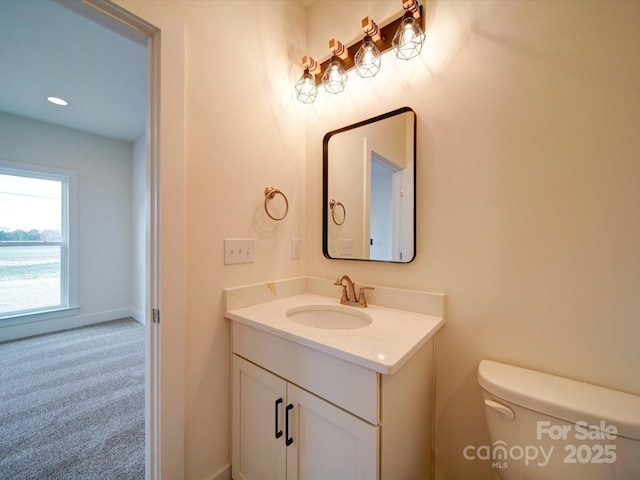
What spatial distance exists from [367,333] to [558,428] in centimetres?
60

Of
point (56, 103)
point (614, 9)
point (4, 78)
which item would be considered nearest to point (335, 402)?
point (614, 9)

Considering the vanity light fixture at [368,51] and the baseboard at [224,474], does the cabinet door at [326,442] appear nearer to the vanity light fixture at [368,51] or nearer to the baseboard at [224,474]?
the baseboard at [224,474]

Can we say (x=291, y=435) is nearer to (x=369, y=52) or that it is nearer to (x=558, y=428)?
(x=558, y=428)

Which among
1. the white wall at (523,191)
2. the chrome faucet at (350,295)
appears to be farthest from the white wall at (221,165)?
the white wall at (523,191)

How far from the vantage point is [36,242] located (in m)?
3.02

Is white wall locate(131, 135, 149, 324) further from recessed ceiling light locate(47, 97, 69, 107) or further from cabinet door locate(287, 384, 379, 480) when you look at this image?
cabinet door locate(287, 384, 379, 480)

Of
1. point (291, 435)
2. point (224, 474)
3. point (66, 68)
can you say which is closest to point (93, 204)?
point (66, 68)

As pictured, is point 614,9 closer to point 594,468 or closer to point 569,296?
point 569,296

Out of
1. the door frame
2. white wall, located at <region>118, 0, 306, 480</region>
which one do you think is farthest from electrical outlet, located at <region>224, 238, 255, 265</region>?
the door frame

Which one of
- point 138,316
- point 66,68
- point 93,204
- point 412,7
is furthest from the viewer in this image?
point 138,316

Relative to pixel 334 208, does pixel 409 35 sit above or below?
above

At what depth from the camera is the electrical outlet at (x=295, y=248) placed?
1.56 meters

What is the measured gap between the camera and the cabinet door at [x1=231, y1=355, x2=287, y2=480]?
100 cm

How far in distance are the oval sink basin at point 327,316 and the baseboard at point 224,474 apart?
76cm
